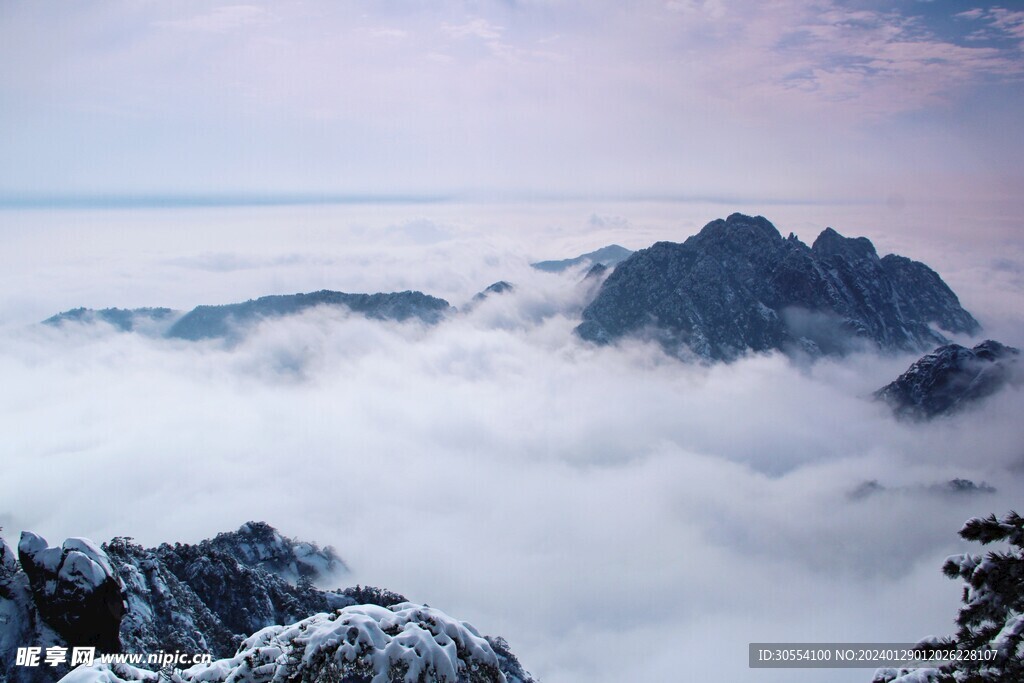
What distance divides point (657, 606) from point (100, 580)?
18391cm

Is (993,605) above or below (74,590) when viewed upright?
above

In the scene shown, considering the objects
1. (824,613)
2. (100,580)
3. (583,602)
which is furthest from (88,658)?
(824,613)

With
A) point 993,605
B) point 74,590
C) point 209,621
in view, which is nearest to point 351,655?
point 993,605

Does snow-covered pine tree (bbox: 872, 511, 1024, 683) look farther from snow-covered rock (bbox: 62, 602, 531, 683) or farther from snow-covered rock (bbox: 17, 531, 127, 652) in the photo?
snow-covered rock (bbox: 17, 531, 127, 652)

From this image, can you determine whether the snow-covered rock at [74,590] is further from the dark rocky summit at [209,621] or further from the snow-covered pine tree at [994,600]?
the snow-covered pine tree at [994,600]

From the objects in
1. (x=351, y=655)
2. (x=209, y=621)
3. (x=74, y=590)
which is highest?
(x=351, y=655)

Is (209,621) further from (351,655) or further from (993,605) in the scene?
(993,605)

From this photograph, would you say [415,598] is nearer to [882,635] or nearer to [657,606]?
[657,606]

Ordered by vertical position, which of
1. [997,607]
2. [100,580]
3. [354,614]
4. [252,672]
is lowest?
[100,580]

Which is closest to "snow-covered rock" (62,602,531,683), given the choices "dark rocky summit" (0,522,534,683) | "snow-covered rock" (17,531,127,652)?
"dark rocky summit" (0,522,534,683)

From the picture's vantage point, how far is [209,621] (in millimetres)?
62812

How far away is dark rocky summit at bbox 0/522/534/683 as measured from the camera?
19719mm

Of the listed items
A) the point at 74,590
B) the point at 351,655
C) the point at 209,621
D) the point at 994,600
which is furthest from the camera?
the point at 209,621

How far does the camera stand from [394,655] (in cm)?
1959
